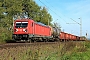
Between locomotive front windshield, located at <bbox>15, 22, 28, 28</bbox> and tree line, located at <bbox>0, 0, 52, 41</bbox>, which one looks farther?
tree line, located at <bbox>0, 0, 52, 41</bbox>

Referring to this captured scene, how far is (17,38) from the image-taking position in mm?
31891

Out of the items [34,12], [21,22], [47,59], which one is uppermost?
[34,12]

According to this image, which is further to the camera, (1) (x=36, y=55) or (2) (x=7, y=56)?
(1) (x=36, y=55)

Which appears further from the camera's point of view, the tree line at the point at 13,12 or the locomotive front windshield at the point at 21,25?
the tree line at the point at 13,12

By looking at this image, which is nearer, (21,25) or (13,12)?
(21,25)

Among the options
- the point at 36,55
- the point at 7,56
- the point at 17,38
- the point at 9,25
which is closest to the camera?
the point at 7,56

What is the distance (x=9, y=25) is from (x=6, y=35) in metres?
21.8

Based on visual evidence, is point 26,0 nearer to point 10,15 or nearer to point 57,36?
point 10,15

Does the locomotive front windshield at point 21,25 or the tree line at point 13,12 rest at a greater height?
the tree line at point 13,12

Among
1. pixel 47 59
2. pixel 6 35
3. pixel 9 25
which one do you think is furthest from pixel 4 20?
pixel 47 59

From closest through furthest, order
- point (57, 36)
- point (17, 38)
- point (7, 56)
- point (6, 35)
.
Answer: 1. point (7, 56)
2. point (17, 38)
3. point (6, 35)
4. point (57, 36)

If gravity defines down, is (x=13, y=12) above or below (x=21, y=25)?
above

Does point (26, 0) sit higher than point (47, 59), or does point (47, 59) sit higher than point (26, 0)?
point (26, 0)

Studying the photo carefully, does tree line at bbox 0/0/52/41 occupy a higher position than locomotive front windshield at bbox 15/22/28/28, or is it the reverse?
tree line at bbox 0/0/52/41
